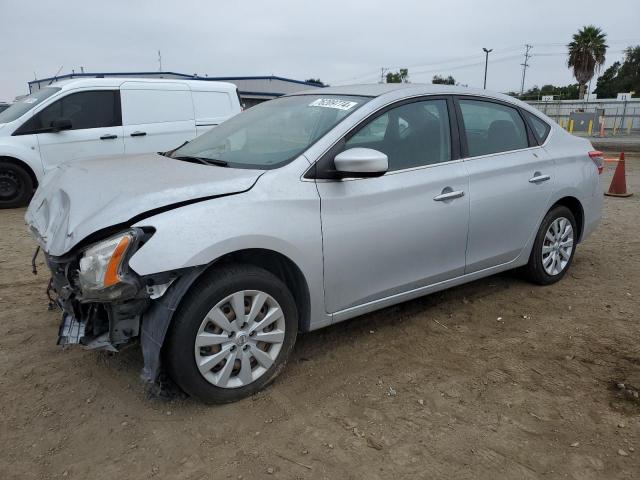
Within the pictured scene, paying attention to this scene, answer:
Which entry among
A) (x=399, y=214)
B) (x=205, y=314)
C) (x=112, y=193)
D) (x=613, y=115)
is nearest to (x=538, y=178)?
(x=399, y=214)

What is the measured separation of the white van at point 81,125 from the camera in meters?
7.57

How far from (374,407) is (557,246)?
2.59 m

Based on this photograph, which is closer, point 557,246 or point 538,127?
point 538,127

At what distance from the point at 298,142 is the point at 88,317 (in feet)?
4.97

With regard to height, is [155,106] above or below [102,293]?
above

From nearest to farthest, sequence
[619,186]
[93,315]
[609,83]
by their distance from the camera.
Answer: [93,315] < [619,186] < [609,83]

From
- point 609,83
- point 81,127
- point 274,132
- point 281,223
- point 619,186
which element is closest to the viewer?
point 281,223

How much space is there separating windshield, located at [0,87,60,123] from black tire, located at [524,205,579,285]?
23.3ft

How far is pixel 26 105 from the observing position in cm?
779

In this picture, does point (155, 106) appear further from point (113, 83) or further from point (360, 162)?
point (360, 162)

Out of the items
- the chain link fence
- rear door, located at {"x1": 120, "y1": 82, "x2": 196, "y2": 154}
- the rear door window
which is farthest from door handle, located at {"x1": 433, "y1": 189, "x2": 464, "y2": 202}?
the chain link fence

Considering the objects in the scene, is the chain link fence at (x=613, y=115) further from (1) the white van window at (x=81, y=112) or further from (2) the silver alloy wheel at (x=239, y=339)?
(2) the silver alloy wheel at (x=239, y=339)


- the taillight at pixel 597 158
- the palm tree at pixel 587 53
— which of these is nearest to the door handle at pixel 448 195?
the taillight at pixel 597 158

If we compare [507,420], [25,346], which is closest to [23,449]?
[25,346]
